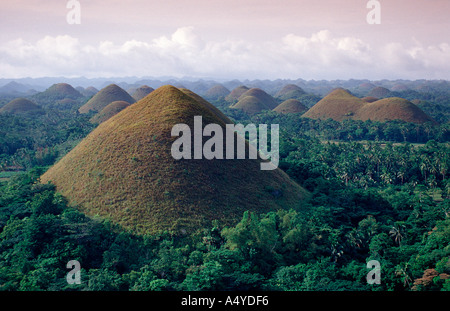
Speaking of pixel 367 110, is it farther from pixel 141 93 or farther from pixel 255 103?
pixel 141 93

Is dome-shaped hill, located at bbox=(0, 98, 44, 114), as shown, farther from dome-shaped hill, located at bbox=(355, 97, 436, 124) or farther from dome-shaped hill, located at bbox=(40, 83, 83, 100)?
dome-shaped hill, located at bbox=(355, 97, 436, 124)

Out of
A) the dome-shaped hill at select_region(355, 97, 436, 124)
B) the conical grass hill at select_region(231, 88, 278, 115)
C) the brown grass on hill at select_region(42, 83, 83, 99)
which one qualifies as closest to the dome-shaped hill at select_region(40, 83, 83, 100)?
the brown grass on hill at select_region(42, 83, 83, 99)

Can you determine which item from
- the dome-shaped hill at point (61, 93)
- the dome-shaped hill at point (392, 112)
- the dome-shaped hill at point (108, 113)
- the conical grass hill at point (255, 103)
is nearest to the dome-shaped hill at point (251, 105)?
the conical grass hill at point (255, 103)

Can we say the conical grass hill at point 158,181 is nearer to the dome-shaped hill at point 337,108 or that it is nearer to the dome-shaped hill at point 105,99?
the dome-shaped hill at point 337,108

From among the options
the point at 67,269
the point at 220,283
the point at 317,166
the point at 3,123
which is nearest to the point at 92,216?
the point at 67,269
